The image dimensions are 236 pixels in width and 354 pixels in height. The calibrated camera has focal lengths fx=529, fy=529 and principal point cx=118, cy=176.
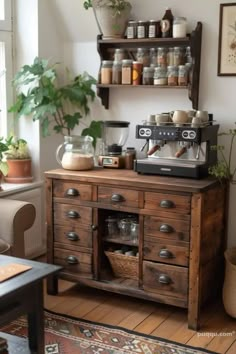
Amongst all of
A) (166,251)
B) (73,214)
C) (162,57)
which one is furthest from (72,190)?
(162,57)

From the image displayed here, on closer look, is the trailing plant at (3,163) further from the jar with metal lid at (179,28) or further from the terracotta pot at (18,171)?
the jar with metal lid at (179,28)

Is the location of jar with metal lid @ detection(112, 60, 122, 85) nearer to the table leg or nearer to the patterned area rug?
the patterned area rug

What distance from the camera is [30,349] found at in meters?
2.21

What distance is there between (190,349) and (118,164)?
1.23 m

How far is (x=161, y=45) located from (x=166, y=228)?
1222mm

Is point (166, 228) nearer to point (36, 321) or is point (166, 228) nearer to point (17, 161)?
point (36, 321)

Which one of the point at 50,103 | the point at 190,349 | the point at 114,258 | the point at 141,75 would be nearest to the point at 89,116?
the point at 50,103

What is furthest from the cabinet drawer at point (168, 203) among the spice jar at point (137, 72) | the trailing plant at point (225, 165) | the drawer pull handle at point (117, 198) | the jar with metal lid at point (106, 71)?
the jar with metal lid at point (106, 71)

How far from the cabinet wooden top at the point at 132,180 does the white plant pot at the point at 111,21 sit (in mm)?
889

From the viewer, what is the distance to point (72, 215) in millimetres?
3234

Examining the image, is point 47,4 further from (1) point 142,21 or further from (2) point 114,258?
(2) point 114,258

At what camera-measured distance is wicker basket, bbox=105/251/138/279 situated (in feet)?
10.3

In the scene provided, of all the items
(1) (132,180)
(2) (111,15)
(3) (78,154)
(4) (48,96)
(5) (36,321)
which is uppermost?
(2) (111,15)

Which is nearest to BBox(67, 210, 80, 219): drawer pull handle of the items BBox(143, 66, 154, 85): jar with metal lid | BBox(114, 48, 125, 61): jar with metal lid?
BBox(143, 66, 154, 85): jar with metal lid
